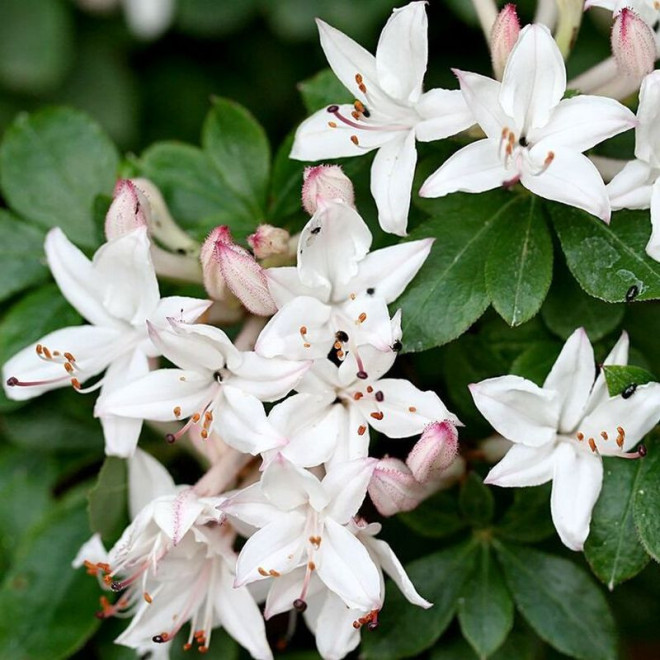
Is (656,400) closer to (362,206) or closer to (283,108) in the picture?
(362,206)

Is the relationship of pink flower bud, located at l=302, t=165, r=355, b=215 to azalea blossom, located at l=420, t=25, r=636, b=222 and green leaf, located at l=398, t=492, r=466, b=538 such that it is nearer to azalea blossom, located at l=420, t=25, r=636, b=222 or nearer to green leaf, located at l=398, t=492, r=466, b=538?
azalea blossom, located at l=420, t=25, r=636, b=222

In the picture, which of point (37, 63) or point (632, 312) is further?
point (37, 63)

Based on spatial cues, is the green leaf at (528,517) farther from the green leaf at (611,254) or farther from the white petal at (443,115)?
the white petal at (443,115)

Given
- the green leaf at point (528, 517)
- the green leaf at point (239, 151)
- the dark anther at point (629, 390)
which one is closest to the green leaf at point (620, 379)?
the dark anther at point (629, 390)

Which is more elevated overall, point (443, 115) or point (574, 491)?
point (443, 115)

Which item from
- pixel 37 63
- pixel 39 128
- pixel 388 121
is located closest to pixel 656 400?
pixel 388 121

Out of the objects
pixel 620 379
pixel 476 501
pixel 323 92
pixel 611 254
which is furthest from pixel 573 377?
pixel 323 92

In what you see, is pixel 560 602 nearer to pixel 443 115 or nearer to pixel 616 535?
pixel 616 535
